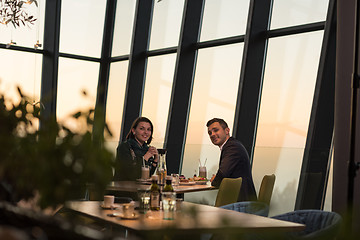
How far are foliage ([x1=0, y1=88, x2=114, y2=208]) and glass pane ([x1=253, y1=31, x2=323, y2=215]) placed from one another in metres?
4.73

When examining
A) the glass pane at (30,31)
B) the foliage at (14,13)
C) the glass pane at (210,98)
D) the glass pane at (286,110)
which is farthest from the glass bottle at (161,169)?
the glass pane at (30,31)

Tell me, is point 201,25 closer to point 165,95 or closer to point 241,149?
point 165,95

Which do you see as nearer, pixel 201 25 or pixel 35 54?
pixel 201 25

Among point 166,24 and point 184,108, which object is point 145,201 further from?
point 166,24

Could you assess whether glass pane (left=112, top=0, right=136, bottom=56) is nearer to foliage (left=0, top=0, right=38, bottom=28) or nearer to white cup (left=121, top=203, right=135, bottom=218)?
foliage (left=0, top=0, right=38, bottom=28)

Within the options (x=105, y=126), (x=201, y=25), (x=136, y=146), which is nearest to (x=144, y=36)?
(x=201, y=25)

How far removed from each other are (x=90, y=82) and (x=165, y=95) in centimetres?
184

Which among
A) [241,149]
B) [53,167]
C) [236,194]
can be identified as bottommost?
[236,194]

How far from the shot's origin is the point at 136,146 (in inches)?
214

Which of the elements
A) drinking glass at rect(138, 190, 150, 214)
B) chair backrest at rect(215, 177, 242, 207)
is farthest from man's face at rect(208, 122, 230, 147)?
drinking glass at rect(138, 190, 150, 214)

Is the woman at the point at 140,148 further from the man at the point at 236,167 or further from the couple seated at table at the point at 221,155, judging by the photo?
the man at the point at 236,167

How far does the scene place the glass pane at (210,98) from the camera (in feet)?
21.9

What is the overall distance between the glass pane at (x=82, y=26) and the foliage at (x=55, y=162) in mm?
7862

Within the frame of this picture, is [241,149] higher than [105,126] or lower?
lower
